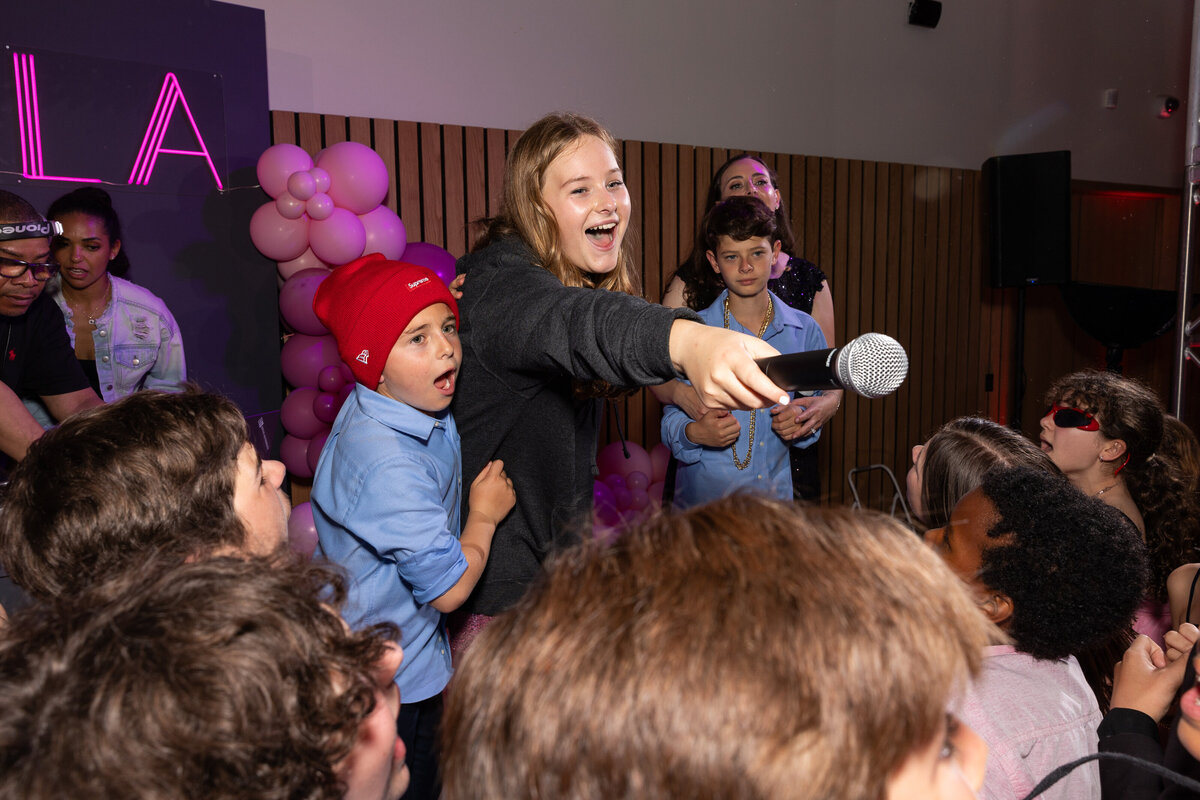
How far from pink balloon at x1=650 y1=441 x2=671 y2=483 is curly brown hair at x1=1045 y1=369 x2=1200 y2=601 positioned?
2201mm

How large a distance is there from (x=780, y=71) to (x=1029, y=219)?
2.03m

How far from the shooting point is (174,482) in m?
→ 1.23

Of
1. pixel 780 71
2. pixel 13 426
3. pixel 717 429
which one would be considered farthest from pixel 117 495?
pixel 780 71

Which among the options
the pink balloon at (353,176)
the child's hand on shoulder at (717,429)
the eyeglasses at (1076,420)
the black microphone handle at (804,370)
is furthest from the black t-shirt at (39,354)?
the eyeglasses at (1076,420)

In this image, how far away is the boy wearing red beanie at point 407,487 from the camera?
60.7 inches

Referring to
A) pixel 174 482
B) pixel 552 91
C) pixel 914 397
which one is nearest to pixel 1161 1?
pixel 914 397

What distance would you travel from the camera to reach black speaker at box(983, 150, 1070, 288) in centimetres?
573

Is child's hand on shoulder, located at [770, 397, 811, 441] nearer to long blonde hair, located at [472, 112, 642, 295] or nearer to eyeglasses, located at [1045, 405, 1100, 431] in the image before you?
eyeglasses, located at [1045, 405, 1100, 431]

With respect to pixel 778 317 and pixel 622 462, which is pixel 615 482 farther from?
pixel 778 317

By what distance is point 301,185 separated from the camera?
3299 mm

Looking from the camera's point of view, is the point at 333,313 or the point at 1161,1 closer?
the point at 333,313

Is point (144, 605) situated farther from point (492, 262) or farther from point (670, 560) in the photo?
point (492, 262)

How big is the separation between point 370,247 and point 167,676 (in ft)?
9.79

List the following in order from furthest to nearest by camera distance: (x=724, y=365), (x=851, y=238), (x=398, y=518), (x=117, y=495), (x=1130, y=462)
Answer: (x=851, y=238)
(x=1130, y=462)
(x=398, y=518)
(x=117, y=495)
(x=724, y=365)
